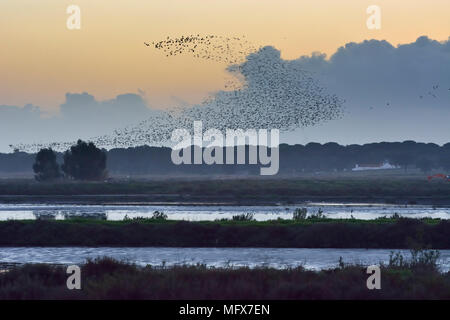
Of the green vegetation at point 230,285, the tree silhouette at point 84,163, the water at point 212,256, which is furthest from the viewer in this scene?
the tree silhouette at point 84,163

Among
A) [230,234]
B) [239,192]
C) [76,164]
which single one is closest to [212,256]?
[230,234]

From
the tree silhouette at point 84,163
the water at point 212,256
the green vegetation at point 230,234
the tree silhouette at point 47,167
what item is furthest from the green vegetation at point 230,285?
the tree silhouette at point 47,167

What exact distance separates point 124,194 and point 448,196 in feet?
131

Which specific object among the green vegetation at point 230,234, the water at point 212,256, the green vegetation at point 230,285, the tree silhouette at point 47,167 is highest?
the tree silhouette at point 47,167

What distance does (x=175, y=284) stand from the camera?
1956 centimetres

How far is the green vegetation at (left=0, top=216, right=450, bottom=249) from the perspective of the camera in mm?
41531

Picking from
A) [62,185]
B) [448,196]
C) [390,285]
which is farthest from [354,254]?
[62,185]

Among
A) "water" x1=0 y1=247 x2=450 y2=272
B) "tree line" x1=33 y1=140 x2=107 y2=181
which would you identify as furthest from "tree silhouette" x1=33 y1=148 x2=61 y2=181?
"water" x1=0 y1=247 x2=450 y2=272

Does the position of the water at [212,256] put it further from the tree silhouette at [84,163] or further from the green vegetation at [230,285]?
the tree silhouette at [84,163]

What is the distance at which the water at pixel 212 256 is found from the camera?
33344 millimetres

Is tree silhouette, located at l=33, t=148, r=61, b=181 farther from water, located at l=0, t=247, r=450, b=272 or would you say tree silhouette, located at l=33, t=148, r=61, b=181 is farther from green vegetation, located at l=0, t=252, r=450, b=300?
green vegetation, located at l=0, t=252, r=450, b=300

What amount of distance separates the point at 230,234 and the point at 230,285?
22.8 m

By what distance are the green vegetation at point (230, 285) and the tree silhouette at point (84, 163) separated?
9843 cm
